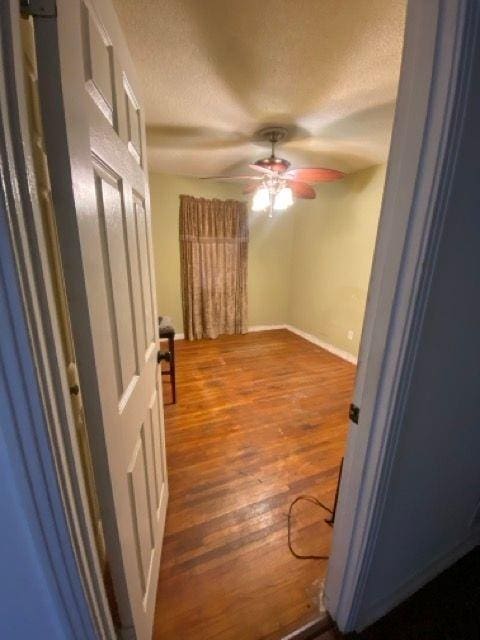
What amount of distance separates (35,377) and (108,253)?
359 millimetres

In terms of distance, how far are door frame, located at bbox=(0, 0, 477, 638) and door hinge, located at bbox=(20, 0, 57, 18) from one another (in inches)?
3.3

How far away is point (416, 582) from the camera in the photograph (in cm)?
117

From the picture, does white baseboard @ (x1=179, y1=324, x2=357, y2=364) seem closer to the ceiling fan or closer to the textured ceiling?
the ceiling fan

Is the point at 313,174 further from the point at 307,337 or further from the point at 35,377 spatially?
the point at 307,337

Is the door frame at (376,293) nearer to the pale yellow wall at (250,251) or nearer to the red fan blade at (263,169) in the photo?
the red fan blade at (263,169)

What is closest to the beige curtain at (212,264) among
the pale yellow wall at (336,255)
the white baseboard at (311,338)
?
the white baseboard at (311,338)

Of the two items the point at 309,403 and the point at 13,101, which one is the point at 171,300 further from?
the point at 13,101

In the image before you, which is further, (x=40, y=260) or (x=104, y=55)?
(x=104, y=55)

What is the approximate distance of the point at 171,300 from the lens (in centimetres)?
409

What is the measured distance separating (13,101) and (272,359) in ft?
11.2

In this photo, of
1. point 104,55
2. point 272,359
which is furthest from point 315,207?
point 104,55

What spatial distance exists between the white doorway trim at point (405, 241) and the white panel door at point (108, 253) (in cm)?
70

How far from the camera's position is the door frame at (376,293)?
410 mm

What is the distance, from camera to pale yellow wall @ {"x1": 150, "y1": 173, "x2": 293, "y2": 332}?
12.3 ft
